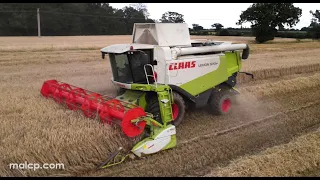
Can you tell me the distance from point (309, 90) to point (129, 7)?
121ft

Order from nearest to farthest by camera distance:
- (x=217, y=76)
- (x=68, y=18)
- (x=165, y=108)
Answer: (x=165, y=108), (x=217, y=76), (x=68, y=18)

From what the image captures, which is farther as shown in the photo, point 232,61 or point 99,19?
point 99,19

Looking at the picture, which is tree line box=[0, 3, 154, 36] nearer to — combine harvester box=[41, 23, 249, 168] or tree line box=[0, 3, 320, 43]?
tree line box=[0, 3, 320, 43]

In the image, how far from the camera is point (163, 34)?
5.98 metres

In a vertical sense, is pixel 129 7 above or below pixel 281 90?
above

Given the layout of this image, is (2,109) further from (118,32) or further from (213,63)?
(118,32)

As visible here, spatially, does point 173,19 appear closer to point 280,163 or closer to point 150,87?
point 150,87

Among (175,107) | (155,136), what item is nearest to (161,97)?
(175,107)

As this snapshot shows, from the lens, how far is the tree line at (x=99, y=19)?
29.8m

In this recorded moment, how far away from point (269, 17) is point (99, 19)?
2000cm

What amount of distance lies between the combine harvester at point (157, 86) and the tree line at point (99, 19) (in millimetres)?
16820

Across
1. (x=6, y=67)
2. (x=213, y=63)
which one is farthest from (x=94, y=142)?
(x=6, y=67)

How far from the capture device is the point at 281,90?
8617 mm

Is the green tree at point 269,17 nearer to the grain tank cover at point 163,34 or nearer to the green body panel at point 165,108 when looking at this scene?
the grain tank cover at point 163,34
